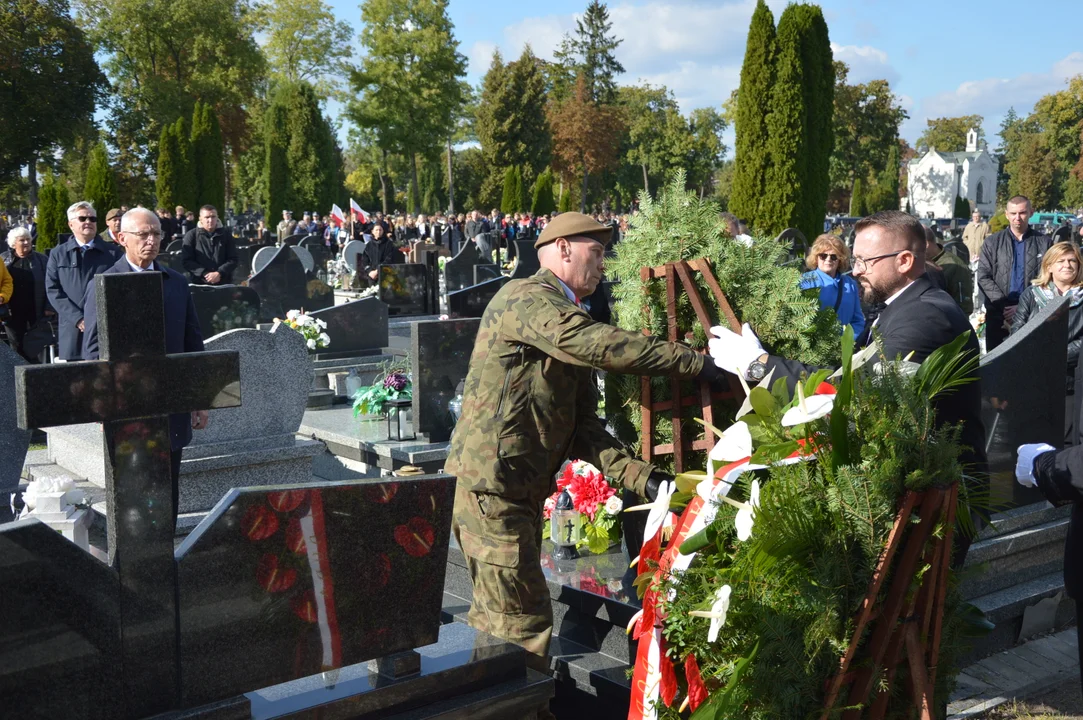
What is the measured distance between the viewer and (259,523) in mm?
2514

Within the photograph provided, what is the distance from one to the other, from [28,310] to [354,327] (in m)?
3.26

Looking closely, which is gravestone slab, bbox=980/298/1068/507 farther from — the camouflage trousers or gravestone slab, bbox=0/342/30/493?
gravestone slab, bbox=0/342/30/493

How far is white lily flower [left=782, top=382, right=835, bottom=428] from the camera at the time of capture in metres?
2.63

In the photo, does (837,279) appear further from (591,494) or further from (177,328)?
(177,328)

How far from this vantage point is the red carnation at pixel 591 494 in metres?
4.91

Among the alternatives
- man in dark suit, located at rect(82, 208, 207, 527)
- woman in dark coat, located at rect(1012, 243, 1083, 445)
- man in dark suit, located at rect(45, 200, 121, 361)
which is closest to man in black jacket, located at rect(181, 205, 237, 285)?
man in dark suit, located at rect(45, 200, 121, 361)

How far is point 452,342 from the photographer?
25.6 feet

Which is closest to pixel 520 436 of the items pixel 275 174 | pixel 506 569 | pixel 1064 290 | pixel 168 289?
pixel 506 569

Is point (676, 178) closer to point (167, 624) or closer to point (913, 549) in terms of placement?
point (913, 549)

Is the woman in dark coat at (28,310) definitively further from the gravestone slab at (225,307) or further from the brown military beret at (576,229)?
the brown military beret at (576,229)

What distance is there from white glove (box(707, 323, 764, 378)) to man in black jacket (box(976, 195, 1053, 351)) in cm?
761

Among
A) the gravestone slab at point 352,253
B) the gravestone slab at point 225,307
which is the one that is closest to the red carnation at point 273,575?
the gravestone slab at point 225,307

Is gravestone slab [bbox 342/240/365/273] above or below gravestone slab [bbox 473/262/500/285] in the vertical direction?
above

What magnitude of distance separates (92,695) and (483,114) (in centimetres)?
6403
